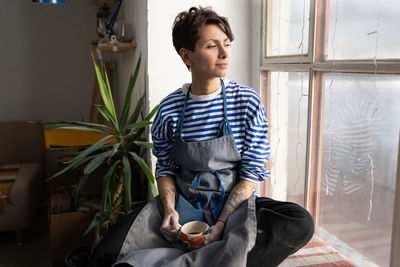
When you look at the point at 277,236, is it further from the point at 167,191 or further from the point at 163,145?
the point at 163,145

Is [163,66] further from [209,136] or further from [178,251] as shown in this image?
[178,251]

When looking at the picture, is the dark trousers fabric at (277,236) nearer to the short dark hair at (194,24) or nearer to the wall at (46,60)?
the short dark hair at (194,24)

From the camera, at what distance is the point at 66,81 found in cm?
357

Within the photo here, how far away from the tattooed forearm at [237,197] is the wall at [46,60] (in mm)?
2772

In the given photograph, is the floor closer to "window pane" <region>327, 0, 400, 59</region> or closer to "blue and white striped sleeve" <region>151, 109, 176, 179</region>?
"blue and white striped sleeve" <region>151, 109, 176, 179</region>

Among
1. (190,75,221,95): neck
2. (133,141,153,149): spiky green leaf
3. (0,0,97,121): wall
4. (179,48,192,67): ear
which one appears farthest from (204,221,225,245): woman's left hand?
(0,0,97,121): wall

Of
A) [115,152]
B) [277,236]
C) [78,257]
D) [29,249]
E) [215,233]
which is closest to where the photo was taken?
[277,236]

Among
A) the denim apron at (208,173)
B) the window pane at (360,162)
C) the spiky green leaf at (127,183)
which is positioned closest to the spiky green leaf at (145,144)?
the spiky green leaf at (127,183)

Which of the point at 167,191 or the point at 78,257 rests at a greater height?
the point at 167,191

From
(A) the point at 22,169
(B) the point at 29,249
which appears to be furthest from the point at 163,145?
(A) the point at 22,169

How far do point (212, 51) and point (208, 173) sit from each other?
0.40 metres

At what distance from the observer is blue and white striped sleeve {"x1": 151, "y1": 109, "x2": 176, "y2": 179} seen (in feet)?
4.37

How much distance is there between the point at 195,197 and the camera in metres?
1.24

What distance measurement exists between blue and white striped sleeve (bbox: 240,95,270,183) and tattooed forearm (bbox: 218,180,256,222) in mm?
23
